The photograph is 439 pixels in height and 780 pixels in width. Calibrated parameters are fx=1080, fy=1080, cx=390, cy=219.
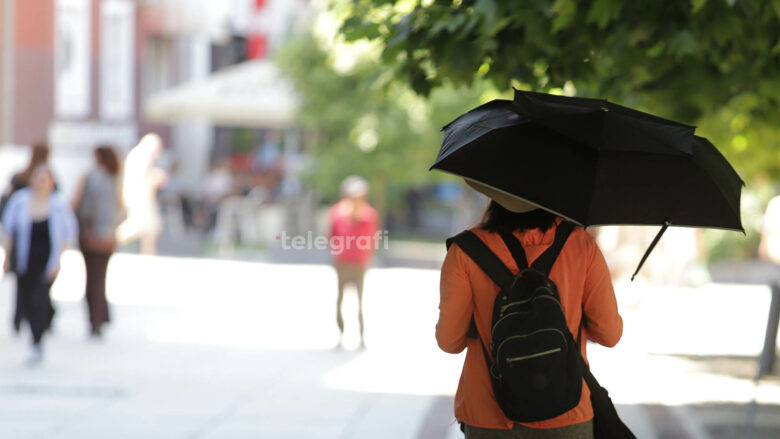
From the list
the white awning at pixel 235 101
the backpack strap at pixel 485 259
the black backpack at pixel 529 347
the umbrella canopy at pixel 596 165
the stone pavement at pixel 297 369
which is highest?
the white awning at pixel 235 101

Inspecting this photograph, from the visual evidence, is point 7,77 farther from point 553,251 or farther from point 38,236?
point 553,251

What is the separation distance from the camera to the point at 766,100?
21.8 ft

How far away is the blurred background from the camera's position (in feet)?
17.2

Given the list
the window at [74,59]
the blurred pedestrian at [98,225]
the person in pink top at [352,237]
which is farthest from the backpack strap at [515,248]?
the window at [74,59]

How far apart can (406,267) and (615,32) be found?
15756 millimetres

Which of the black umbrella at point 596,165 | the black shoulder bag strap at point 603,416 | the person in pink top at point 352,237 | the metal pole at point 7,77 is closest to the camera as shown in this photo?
the black umbrella at point 596,165

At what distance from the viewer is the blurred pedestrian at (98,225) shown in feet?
36.1

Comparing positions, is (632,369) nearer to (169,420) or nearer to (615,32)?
(169,420)

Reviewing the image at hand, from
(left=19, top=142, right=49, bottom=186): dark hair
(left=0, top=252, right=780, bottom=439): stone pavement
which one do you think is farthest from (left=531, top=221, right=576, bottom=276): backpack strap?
(left=19, top=142, right=49, bottom=186): dark hair

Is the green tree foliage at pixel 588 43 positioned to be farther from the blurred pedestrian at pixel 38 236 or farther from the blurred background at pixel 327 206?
the blurred pedestrian at pixel 38 236

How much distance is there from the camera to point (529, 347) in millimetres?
3287

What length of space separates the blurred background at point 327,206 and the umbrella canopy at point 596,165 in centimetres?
80

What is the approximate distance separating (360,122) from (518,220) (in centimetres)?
1809

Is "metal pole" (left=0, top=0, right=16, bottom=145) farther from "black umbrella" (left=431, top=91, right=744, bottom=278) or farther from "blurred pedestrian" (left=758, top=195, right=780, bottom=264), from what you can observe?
"black umbrella" (left=431, top=91, right=744, bottom=278)
